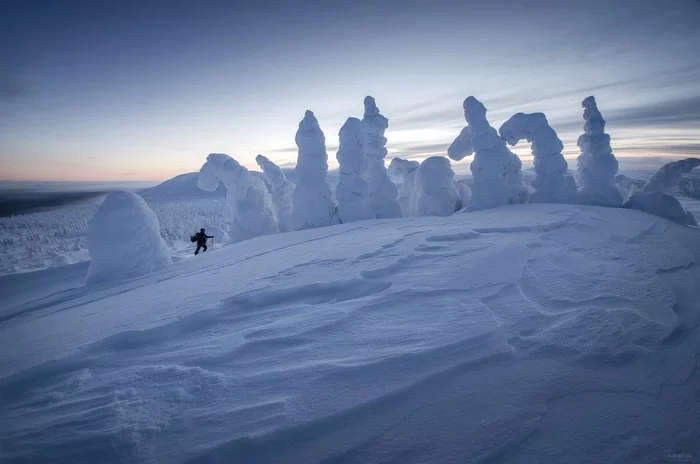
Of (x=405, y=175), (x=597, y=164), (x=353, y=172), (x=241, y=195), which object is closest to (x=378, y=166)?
(x=353, y=172)

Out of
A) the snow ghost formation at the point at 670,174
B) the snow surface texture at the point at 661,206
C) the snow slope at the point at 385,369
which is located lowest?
the snow slope at the point at 385,369

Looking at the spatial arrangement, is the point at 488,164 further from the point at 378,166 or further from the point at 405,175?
the point at 405,175

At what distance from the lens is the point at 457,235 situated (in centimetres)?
729

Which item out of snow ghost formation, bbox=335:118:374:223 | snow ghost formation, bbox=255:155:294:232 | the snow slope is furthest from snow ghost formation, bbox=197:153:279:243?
the snow slope

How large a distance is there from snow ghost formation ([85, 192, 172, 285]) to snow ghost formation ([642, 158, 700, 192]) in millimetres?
23373

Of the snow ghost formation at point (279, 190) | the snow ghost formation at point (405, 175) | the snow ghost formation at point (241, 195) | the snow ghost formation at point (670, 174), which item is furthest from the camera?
the snow ghost formation at point (279, 190)

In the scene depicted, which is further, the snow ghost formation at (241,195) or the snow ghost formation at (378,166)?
the snow ghost formation at (241,195)

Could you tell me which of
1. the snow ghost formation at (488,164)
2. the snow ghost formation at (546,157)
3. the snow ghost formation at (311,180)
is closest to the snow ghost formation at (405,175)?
the snow ghost formation at (488,164)

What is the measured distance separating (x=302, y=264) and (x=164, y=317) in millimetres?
2728

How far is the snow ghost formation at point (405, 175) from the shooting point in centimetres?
2183

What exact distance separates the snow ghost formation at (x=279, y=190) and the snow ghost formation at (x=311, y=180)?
5622 mm

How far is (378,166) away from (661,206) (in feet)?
41.0

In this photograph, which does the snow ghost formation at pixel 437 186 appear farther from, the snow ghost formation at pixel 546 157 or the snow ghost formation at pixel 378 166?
the snow ghost formation at pixel 546 157

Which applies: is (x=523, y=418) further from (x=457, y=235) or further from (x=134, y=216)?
(x=134, y=216)
